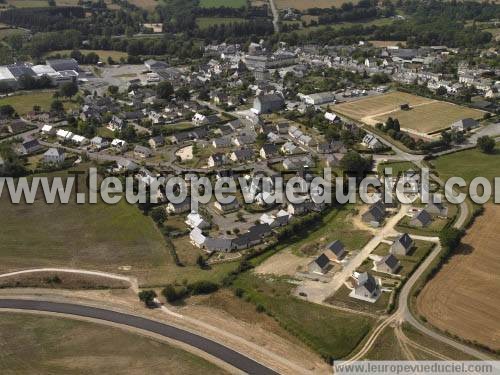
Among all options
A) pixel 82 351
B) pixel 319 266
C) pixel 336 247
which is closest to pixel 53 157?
pixel 82 351

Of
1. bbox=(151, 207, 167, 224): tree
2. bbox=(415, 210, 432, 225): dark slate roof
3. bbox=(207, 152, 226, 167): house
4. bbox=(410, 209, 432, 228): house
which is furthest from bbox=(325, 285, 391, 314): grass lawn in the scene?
bbox=(207, 152, 226, 167): house

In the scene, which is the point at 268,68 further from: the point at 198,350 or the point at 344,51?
the point at 198,350

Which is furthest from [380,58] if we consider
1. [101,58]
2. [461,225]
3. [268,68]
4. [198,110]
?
[461,225]

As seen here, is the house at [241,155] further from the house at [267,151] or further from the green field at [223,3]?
the green field at [223,3]

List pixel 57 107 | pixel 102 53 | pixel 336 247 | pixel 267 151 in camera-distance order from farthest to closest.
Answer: pixel 102 53 < pixel 57 107 < pixel 267 151 < pixel 336 247

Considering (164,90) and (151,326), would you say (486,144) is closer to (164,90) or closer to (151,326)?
(151,326)

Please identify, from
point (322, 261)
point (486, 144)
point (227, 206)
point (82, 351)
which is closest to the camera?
point (82, 351)
